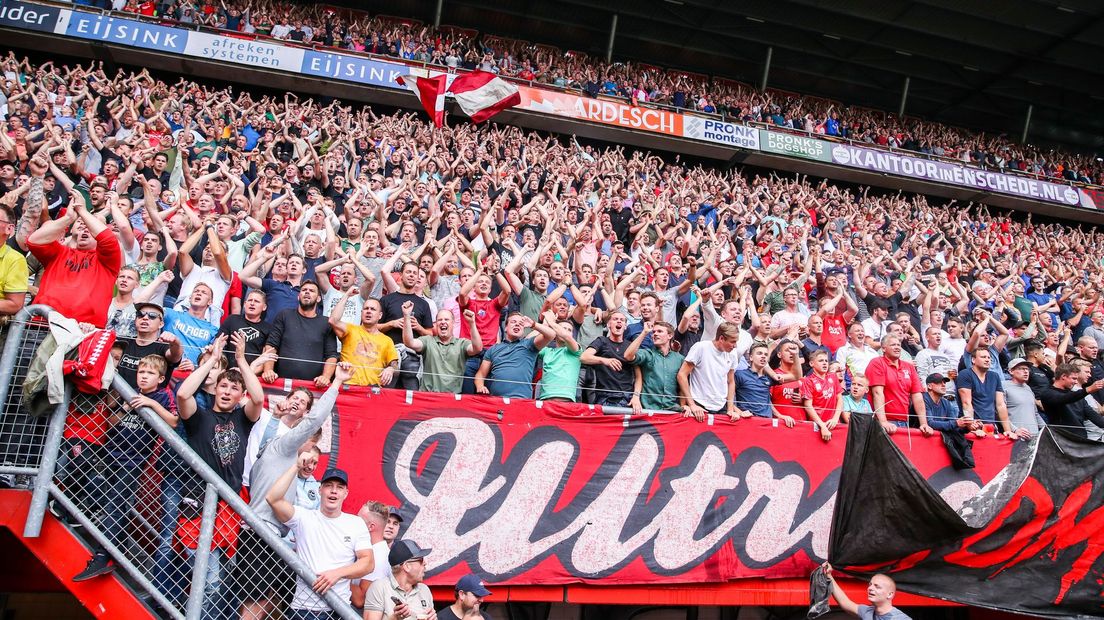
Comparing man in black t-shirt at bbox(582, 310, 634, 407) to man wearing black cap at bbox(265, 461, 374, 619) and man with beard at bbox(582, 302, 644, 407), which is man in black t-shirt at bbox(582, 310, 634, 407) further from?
man wearing black cap at bbox(265, 461, 374, 619)

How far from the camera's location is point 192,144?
1195cm

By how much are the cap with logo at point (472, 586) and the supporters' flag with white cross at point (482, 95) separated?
13.0 meters

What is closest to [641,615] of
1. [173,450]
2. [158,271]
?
[173,450]

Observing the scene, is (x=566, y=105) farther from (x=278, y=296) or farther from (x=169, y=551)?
(x=169, y=551)

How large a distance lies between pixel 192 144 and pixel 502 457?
30.1 feet

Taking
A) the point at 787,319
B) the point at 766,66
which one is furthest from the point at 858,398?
the point at 766,66

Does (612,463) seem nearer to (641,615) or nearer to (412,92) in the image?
(641,615)

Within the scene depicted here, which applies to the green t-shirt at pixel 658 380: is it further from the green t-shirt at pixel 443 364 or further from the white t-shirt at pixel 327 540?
the white t-shirt at pixel 327 540

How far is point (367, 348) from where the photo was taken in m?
6.31

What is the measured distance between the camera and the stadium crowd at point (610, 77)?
19.7 m

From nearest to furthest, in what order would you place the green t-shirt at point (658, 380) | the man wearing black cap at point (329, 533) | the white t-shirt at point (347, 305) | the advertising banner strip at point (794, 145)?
1. the man wearing black cap at point (329, 533)
2. the green t-shirt at point (658, 380)
3. the white t-shirt at point (347, 305)
4. the advertising banner strip at point (794, 145)

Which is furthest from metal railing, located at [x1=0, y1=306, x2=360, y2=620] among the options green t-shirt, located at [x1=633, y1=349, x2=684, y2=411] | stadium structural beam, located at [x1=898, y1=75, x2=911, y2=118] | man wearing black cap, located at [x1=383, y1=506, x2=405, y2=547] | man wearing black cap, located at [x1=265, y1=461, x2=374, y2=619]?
stadium structural beam, located at [x1=898, y1=75, x2=911, y2=118]

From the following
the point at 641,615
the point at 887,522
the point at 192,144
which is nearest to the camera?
the point at 887,522

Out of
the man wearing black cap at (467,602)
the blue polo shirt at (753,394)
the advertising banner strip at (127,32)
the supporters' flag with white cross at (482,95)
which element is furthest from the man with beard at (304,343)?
the advertising banner strip at (127,32)
